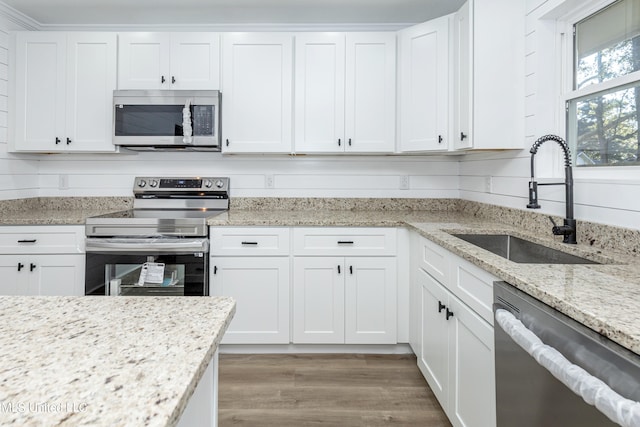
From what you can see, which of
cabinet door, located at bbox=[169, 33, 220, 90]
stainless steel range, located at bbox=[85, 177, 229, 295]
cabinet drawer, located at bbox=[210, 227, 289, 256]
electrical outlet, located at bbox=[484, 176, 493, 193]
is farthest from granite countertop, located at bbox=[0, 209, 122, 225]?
electrical outlet, located at bbox=[484, 176, 493, 193]

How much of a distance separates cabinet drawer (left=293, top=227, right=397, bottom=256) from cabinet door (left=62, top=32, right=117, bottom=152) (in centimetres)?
163

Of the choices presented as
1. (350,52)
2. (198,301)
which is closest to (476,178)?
(350,52)

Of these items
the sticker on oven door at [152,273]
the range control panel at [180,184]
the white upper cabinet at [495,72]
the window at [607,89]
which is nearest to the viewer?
the window at [607,89]

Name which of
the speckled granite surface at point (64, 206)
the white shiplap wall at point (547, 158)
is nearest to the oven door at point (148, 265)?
the speckled granite surface at point (64, 206)

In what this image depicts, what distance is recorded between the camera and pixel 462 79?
2.33m

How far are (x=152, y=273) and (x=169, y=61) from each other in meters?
1.50

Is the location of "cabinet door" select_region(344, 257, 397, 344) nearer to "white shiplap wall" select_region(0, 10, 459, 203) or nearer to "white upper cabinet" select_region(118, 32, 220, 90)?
"white shiplap wall" select_region(0, 10, 459, 203)

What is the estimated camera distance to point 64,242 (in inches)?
95.8

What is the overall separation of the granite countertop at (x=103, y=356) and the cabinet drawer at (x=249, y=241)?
157cm

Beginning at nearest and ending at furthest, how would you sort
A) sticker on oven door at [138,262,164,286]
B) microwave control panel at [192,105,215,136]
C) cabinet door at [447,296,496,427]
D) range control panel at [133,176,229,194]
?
cabinet door at [447,296,496,427], sticker on oven door at [138,262,164,286], microwave control panel at [192,105,215,136], range control panel at [133,176,229,194]

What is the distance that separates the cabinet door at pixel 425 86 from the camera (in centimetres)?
253

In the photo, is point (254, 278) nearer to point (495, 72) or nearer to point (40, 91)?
point (495, 72)

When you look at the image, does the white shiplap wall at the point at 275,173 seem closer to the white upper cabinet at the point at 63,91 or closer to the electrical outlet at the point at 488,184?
the white upper cabinet at the point at 63,91

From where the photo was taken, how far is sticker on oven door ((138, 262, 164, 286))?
2.37 meters
